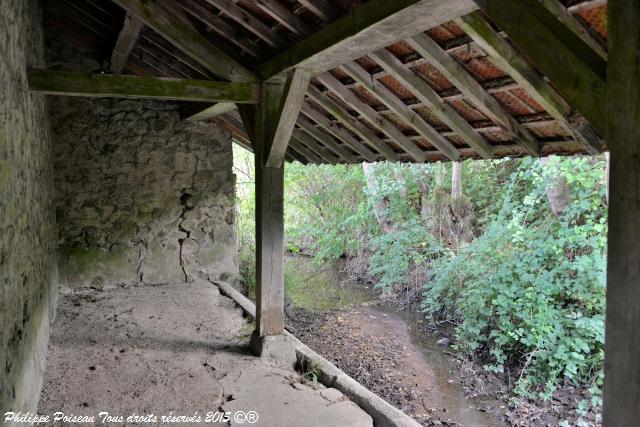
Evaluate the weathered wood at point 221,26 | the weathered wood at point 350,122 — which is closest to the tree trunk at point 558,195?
the weathered wood at point 350,122

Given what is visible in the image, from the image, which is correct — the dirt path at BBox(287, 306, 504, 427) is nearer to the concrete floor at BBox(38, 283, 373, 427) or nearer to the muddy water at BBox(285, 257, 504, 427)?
the muddy water at BBox(285, 257, 504, 427)

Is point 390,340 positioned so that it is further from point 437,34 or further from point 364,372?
point 437,34

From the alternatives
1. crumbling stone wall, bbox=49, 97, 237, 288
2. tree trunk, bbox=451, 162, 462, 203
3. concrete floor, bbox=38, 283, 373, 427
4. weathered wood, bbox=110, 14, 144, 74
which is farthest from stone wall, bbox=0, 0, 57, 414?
tree trunk, bbox=451, 162, 462, 203

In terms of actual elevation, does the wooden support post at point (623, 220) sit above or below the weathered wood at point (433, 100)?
below

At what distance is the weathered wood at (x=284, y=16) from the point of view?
306 cm

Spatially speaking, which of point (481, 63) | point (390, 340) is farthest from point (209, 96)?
point (390, 340)

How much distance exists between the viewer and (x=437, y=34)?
8.84 feet

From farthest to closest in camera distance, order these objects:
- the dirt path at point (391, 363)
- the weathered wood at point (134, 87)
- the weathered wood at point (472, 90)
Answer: the dirt path at point (391, 363) < the weathered wood at point (134, 87) < the weathered wood at point (472, 90)

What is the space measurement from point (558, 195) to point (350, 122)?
12.2 feet

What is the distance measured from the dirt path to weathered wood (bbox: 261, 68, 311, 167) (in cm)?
292

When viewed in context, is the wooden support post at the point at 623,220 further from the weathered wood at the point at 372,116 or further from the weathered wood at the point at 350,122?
the weathered wood at the point at 350,122

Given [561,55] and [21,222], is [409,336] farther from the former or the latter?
[561,55]

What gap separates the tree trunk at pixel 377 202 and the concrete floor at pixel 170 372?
5.45 metres

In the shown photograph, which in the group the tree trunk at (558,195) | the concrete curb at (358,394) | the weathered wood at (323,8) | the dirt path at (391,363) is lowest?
the dirt path at (391,363)
